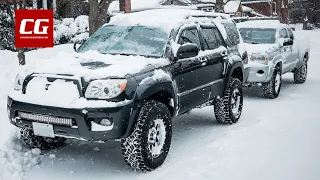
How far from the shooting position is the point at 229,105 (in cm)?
719

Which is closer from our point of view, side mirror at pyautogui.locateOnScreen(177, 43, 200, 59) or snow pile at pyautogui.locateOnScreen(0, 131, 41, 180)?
snow pile at pyautogui.locateOnScreen(0, 131, 41, 180)

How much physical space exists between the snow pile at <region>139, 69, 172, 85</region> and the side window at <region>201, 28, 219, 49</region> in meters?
1.51

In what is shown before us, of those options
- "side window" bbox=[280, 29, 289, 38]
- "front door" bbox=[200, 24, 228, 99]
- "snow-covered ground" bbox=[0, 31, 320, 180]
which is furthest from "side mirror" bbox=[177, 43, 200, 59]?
"side window" bbox=[280, 29, 289, 38]

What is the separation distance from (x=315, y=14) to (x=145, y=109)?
58911mm

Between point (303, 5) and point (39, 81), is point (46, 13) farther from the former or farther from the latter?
point (303, 5)

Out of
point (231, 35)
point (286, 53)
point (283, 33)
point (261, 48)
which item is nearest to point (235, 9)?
point (283, 33)

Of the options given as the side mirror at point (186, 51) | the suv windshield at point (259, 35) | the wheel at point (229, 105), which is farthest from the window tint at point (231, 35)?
the suv windshield at point (259, 35)

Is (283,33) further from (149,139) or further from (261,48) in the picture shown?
(149,139)

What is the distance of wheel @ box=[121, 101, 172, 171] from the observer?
4.70 metres

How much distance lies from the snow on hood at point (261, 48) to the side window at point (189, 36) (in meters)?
4.03

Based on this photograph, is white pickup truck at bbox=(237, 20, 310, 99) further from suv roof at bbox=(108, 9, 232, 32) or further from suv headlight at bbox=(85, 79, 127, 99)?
suv headlight at bbox=(85, 79, 127, 99)

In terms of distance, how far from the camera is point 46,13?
15703mm

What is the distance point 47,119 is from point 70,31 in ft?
42.1

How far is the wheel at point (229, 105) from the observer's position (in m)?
7.16
